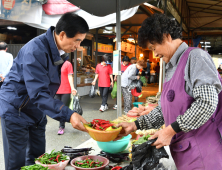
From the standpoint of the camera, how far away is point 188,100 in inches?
60.2

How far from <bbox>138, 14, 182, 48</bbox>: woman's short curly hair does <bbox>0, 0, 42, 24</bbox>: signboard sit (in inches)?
228

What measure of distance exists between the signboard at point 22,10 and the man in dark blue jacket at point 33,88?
484 cm

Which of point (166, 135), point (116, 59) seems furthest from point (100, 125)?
point (116, 59)

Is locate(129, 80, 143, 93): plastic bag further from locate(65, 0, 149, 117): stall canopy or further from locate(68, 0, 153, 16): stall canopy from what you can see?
locate(68, 0, 153, 16): stall canopy

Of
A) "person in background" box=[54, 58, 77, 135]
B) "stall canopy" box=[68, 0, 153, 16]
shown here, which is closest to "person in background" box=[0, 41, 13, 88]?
"person in background" box=[54, 58, 77, 135]

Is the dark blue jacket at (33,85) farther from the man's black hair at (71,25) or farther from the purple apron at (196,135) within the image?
the purple apron at (196,135)

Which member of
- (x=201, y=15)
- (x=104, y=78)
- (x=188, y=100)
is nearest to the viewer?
(x=188, y=100)

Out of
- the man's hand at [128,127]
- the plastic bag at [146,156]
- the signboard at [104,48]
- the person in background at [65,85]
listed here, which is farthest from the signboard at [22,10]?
the signboard at [104,48]

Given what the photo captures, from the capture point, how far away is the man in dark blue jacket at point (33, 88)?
77.9 inches

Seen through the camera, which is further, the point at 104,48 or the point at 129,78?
the point at 104,48

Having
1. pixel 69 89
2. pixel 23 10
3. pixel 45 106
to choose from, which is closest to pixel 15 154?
pixel 45 106

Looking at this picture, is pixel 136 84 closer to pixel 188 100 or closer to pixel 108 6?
pixel 108 6

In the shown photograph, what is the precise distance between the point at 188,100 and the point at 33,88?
135 cm

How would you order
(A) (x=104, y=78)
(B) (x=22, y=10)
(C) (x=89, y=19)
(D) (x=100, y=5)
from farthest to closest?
(A) (x=104, y=78) → (C) (x=89, y=19) → (B) (x=22, y=10) → (D) (x=100, y=5)
